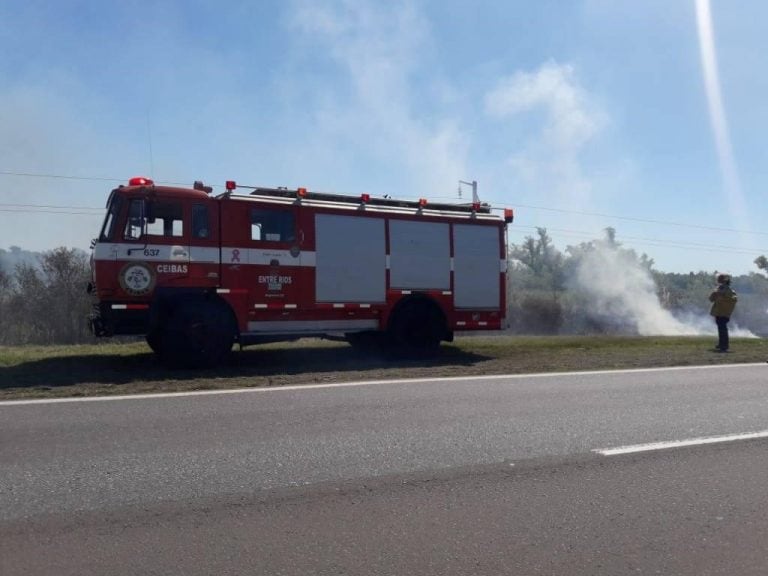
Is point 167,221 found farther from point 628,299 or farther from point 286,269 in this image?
point 628,299

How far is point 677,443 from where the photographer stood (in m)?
7.14

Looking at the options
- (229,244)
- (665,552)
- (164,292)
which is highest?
(229,244)

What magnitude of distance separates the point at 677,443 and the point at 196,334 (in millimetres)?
7511

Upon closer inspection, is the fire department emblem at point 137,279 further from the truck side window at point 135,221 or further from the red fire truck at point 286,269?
the truck side window at point 135,221

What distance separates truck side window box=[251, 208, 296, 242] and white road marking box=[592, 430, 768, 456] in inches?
297

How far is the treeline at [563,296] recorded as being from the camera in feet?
67.0

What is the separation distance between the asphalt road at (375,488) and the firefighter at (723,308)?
7.44 metres

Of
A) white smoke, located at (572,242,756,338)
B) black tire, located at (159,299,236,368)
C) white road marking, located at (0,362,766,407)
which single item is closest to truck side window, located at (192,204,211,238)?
black tire, located at (159,299,236,368)

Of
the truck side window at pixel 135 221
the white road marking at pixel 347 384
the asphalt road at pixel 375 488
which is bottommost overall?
the asphalt road at pixel 375 488

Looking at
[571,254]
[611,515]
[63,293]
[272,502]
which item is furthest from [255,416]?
[571,254]

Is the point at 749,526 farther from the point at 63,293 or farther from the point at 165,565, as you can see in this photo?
the point at 63,293

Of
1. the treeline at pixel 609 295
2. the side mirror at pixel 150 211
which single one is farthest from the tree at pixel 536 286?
the side mirror at pixel 150 211

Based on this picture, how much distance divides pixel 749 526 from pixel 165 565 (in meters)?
3.72

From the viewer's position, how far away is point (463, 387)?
1035cm
